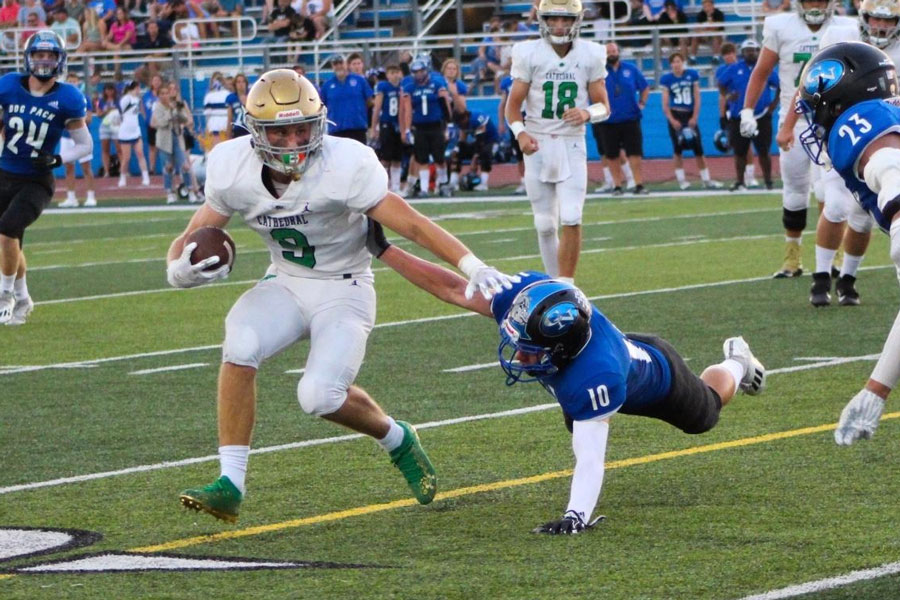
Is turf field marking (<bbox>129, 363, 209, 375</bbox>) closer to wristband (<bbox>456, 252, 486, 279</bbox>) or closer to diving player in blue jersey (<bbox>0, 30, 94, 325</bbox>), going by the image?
diving player in blue jersey (<bbox>0, 30, 94, 325</bbox>)

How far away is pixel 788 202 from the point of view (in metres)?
11.0

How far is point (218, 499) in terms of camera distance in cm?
504

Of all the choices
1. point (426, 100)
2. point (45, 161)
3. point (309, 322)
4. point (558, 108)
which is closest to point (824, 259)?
point (558, 108)

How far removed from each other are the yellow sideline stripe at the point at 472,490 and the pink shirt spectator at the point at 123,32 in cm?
2282

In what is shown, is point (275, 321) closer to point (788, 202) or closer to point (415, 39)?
point (788, 202)

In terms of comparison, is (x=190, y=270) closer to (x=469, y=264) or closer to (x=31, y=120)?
(x=469, y=264)

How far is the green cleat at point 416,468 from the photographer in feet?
17.6

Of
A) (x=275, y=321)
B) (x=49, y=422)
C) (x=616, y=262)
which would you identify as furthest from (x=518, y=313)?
(x=616, y=262)

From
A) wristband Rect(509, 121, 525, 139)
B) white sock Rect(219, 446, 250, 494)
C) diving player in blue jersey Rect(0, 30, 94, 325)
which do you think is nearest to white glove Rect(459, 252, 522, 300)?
white sock Rect(219, 446, 250, 494)

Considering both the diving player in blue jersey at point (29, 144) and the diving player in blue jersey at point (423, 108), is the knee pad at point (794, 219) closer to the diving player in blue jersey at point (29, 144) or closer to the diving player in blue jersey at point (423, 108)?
the diving player in blue jersey at point (29, 144)

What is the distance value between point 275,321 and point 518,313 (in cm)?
87

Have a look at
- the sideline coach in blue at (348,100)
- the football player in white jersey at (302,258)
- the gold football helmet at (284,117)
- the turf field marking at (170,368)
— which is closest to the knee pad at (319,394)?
the football player in white jersey at (302,258)

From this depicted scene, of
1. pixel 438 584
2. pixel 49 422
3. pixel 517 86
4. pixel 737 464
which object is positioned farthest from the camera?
pixel 517 86

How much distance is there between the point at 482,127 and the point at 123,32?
8.33 m
